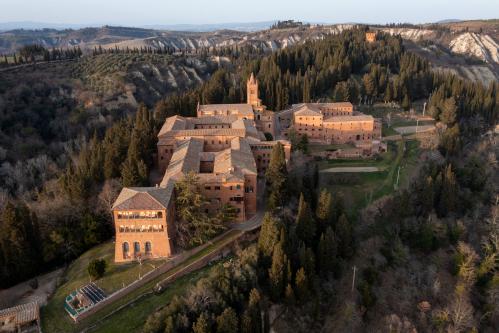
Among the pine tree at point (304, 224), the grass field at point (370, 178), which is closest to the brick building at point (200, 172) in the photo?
the pine tree at point (304, 224)

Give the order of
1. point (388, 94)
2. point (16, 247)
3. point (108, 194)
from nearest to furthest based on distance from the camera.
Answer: point (16, 247) → point (108, 194) → point (388, 94)

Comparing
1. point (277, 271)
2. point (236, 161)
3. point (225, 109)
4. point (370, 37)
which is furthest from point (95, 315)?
point (370, 37)

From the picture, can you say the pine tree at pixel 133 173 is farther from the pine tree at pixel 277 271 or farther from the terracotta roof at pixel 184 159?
the pine tree at pixel 277 271

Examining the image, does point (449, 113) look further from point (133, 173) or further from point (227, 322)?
point (227, 322)

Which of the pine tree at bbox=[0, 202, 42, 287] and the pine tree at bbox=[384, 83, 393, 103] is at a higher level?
the pine tree at bbox=[384, 83, 393, 103]

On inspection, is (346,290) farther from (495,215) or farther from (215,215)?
(495,215)

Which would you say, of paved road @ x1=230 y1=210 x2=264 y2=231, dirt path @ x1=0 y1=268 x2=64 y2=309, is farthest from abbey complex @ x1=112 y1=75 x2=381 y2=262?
dirt path @ x1=0 y1=268 x2=64 y2=309

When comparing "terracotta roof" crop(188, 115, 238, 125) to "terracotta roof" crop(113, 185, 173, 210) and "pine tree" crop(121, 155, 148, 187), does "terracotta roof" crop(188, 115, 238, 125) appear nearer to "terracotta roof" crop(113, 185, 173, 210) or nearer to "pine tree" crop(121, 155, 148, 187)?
"pine tree" crop(121, 155, 148, 187)
